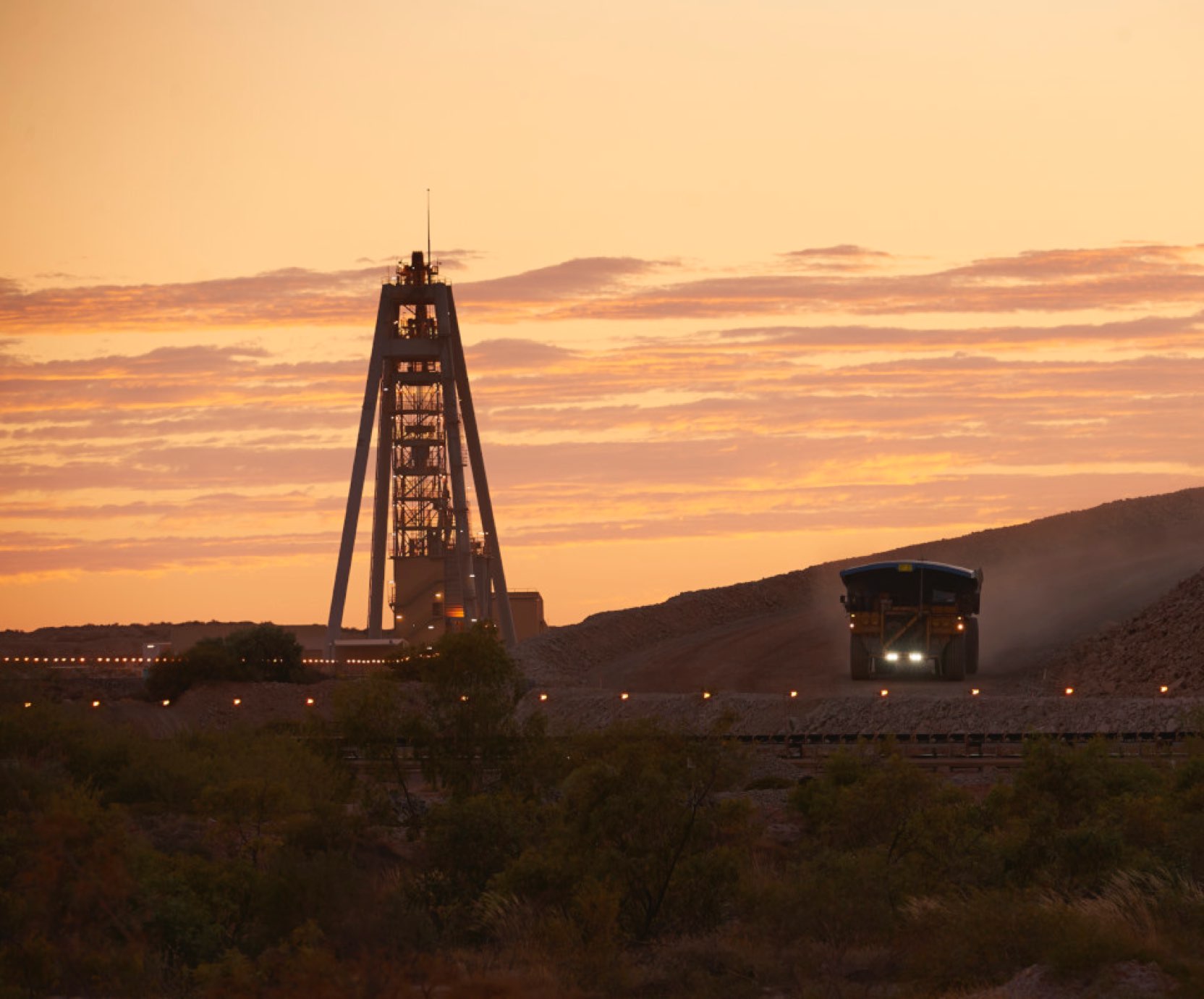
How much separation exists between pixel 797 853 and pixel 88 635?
171301 mm

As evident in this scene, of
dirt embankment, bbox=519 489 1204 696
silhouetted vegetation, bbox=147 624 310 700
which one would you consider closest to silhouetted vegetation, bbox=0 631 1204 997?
dirt embankment, bbox=519 489 1204 696

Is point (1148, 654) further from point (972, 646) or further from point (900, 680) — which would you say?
point (900, 680)

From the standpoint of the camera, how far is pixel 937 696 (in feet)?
191

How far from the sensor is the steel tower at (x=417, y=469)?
88625 millimetres

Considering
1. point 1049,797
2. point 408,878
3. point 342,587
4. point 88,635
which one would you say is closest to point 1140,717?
point 1049,797

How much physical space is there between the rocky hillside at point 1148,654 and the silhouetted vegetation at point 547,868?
25909 mm

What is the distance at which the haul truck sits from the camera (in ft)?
201

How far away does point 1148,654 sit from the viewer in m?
65.7

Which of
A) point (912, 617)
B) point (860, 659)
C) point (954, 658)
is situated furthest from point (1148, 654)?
point (860, 659)

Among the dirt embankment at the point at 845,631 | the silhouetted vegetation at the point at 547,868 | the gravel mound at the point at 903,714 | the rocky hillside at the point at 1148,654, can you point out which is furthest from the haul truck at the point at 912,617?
the silhouetted vegetation at the point at 547,868

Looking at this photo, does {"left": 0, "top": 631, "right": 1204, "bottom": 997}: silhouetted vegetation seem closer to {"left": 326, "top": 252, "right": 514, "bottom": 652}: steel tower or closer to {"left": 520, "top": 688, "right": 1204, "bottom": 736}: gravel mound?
{"left": 520, "top": 688, "right": 1204, "bottom": 736}: gravel mound

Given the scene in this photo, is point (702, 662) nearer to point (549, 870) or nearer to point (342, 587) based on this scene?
point (342, 587)

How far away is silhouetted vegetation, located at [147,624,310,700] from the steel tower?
6.96 m

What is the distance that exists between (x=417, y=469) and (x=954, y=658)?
111 feet
